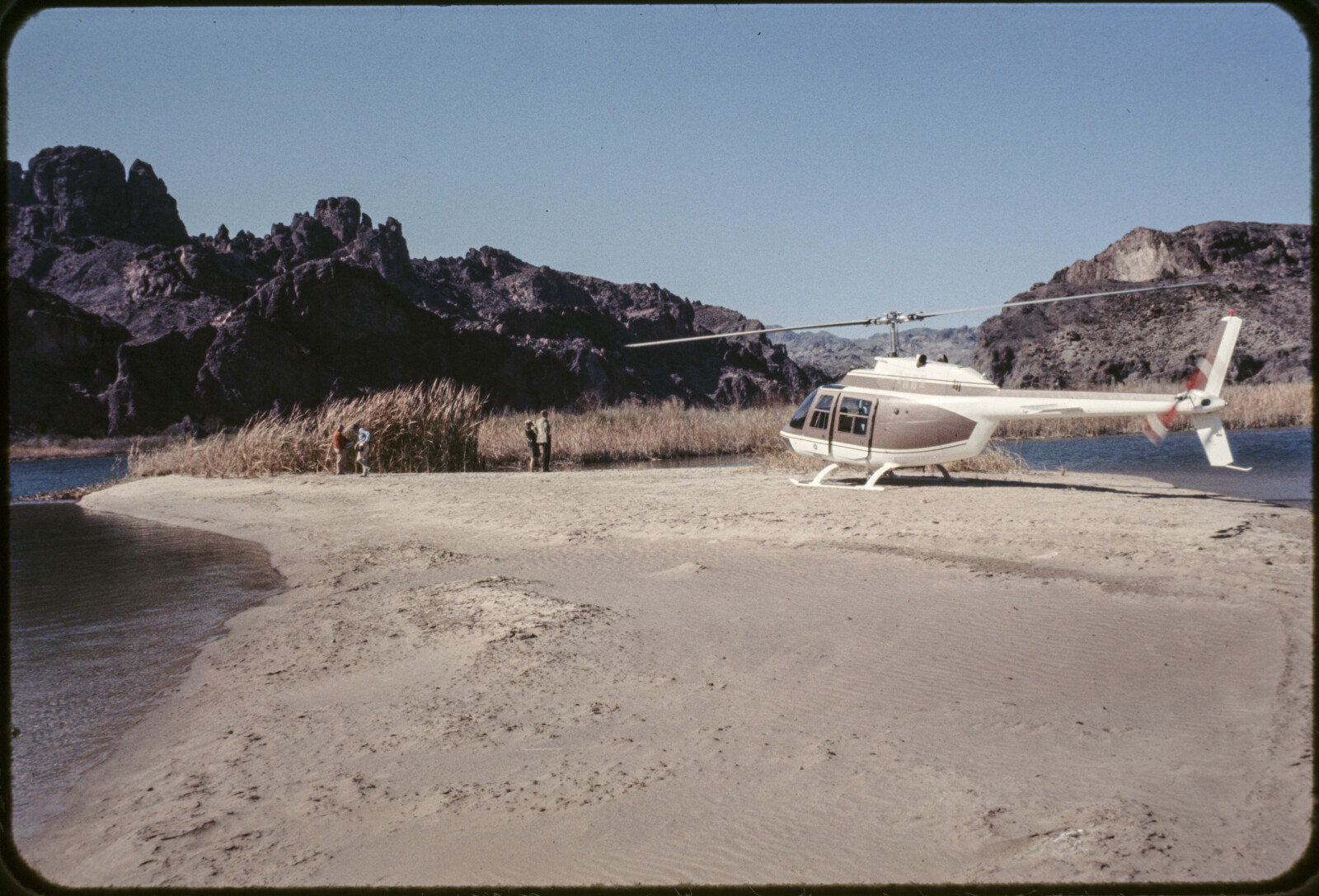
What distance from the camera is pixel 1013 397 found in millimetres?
12438

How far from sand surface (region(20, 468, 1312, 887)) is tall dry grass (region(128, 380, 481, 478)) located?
13124 mm

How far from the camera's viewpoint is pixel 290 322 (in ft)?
260

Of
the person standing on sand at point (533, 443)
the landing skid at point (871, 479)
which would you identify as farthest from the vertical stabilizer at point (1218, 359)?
the person standing on sand at point (533, 443)

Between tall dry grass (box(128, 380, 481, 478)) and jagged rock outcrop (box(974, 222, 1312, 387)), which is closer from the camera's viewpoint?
tall dry grass (box(128, 380, 481, 478))

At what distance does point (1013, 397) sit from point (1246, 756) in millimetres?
9235

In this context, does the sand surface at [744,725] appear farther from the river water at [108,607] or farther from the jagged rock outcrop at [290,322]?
the jagged rock outcrop at [290,322]

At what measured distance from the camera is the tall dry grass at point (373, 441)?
72.0 ft

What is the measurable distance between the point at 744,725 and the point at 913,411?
10038mm

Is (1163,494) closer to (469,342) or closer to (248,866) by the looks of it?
(248,866)

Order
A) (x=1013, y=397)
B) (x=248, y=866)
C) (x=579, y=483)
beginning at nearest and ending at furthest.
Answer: (x=248, y=866) < (x=1013, y=397) < (x=579, y=483)

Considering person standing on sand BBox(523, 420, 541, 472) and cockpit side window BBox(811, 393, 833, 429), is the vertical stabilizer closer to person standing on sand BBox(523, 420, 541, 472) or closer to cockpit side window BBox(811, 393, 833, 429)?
cockpit side window BBox(811, 393, 833, 429)

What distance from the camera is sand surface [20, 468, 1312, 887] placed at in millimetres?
3238

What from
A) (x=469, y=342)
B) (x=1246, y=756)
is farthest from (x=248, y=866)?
(x=469, y=342)

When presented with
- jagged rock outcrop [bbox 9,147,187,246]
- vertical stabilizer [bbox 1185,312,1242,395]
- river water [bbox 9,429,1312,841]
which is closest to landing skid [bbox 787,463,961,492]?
vertical stabilizer [bbox 1185,312,1242,395]
